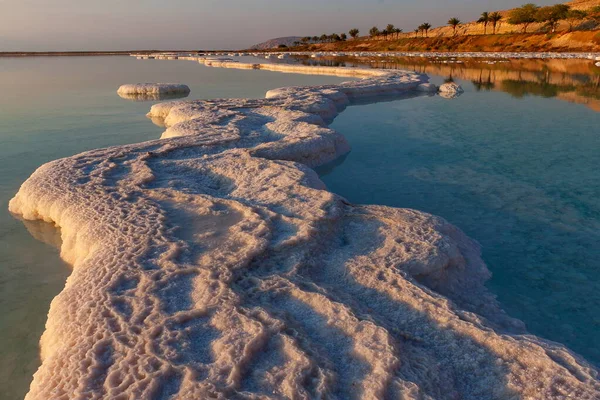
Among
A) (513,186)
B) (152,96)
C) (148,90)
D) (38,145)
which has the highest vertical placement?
(148,90)

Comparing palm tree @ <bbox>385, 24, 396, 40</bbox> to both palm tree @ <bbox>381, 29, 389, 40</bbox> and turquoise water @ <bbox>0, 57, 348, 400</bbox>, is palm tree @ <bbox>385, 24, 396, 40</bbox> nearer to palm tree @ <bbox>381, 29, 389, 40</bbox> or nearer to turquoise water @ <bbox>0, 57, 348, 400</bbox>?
palm tree @ <bbox>381, 29, 389, 40</bbox>

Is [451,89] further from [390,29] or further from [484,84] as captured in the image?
[390,29]

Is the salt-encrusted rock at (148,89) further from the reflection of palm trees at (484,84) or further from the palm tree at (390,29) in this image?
the palm tree at (390,29)

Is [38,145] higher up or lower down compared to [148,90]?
lower down

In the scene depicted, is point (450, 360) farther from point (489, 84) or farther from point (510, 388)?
point (489, 84)

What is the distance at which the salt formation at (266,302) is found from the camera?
2.80 metres

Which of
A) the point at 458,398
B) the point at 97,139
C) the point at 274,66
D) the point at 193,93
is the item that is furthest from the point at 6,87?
the point at 458,398

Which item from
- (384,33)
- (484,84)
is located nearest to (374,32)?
(384,33)

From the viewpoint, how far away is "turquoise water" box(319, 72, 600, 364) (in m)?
4.25

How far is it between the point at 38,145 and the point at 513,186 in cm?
1027

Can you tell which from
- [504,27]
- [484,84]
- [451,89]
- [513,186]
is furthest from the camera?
[504,27]

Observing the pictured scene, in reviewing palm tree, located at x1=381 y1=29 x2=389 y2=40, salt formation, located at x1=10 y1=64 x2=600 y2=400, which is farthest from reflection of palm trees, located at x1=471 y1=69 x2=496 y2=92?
palm tree, located at x1=381 y1=29 x2=389 y2=40

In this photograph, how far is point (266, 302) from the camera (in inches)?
142

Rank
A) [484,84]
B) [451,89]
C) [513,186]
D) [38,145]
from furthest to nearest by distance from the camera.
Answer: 1. [484,84]
2. [451,89]
3. [38,145]
4. [513,186]
